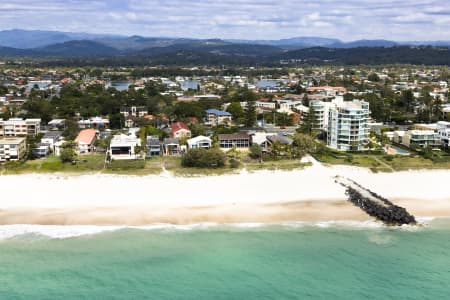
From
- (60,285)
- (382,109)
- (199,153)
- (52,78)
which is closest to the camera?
(60,285)

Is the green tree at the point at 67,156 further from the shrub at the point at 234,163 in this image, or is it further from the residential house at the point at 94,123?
the residential house at the point at 94,123

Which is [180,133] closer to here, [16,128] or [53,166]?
[53,166]

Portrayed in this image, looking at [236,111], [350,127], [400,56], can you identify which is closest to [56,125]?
[236,111]

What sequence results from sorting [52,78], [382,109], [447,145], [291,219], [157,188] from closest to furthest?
[291,219] < [157,188] < [447,145] < [382,109] < [52,78]

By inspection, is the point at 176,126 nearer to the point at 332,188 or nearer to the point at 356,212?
the point at 332,188

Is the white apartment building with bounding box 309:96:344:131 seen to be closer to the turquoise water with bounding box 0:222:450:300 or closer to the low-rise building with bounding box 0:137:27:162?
the turquoise water with bounding box 0:222:450:300

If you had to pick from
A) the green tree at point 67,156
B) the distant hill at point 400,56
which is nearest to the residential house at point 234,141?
the green tree at point 67,156

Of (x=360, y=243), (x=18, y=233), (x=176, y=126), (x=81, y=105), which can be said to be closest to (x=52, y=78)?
(x=81, y=105)

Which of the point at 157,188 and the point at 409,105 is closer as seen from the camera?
the point at 157,188
